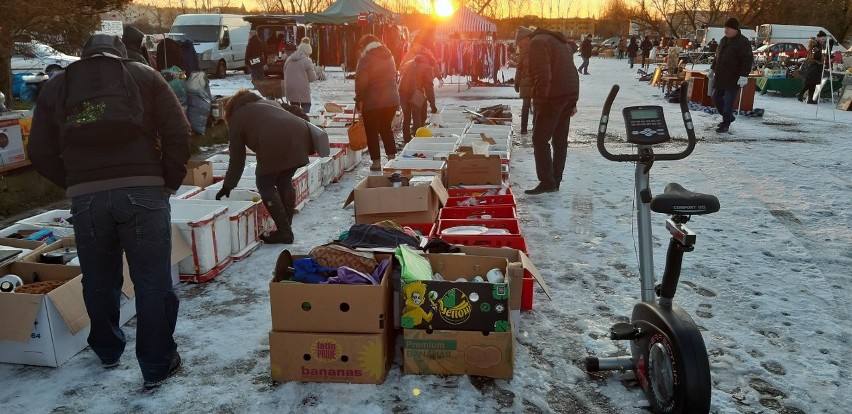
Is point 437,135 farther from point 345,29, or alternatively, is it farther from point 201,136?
point 345,29

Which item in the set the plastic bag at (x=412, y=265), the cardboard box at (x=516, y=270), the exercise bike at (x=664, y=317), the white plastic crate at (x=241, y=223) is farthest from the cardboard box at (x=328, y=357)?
the white plastic crate at (x=241, y=223)

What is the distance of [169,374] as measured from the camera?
10.2 feet

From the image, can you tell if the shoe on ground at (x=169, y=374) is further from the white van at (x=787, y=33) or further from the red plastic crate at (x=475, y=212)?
the white van at (x=787, y=33)

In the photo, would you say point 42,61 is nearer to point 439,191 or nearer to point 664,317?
point 439,191

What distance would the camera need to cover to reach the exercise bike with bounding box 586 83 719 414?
2.46m

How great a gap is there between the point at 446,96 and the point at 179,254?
13.6 m

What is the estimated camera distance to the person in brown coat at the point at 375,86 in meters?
7.12

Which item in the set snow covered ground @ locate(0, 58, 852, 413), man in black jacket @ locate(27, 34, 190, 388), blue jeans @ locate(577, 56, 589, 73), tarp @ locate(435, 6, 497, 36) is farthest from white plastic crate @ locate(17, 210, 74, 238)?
blue jeans @ locate(577, 56, 589, 73)

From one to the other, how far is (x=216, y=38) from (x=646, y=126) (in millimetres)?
20039

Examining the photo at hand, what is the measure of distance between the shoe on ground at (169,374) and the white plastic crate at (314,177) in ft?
11.0

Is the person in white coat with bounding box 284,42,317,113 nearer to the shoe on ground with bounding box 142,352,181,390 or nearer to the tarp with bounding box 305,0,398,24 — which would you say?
the shoe on ground with bounding box 142,352,181,390

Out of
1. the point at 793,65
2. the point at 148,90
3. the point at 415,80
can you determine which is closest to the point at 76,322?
the point at 148,90

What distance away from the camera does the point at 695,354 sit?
2.45m

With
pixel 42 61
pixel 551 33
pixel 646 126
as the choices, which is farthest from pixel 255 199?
pixel 42 61
